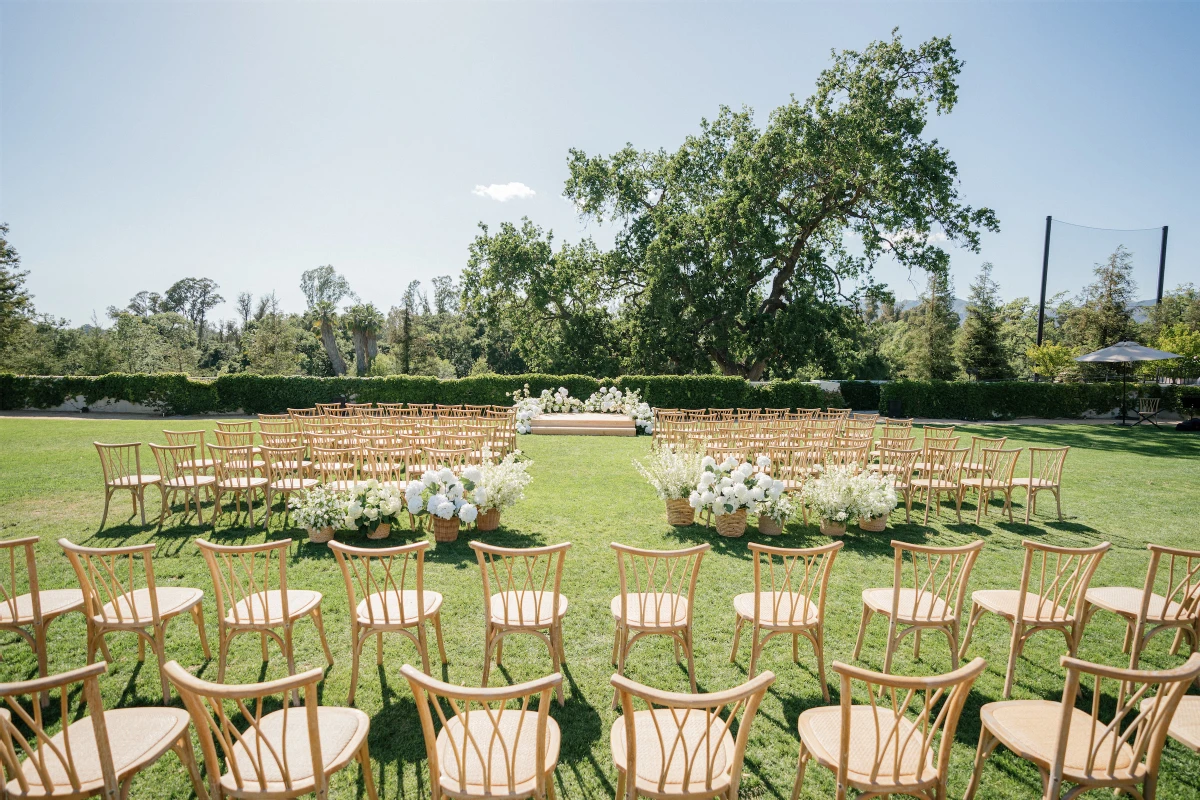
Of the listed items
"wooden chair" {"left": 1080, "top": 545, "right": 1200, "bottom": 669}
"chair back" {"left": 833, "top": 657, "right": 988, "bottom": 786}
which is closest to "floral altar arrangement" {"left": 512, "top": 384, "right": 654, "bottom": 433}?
"wooden chair" {"left": 1080, "top": 545, "right": 1200, "bottom": 669}

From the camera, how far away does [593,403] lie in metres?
21.2

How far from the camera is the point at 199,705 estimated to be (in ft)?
7.36

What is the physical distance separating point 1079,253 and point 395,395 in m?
45.4

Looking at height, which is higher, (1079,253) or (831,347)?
(1079,253)

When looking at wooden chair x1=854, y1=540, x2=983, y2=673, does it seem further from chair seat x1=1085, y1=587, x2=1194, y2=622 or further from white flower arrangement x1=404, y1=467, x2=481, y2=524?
white flower arrangement x1=404, y1=467, x2=481, y2=524

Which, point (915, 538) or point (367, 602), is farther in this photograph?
point (915, 538)

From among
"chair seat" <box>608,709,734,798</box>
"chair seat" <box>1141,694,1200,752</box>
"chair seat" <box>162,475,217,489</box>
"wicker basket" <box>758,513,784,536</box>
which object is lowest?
"wicker basket" <box>758,513,784,536</box>

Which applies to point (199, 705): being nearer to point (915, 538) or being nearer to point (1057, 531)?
point (915, 538)

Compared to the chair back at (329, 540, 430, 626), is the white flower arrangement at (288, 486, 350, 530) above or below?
below

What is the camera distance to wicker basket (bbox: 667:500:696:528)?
306 inches

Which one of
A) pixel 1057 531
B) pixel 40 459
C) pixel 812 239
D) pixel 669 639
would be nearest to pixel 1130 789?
pixel 669 639

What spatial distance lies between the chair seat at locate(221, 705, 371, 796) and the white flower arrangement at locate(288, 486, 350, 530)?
4.19 meters

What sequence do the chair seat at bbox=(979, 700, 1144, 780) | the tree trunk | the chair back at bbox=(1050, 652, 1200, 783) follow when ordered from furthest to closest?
the tree trunk
the chair seat at bbox=(979, 700, 1144, 780)
the chair back at bbox=(1050, 652, 1200, 783)

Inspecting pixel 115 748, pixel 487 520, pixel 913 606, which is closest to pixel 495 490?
pixel 487 520
